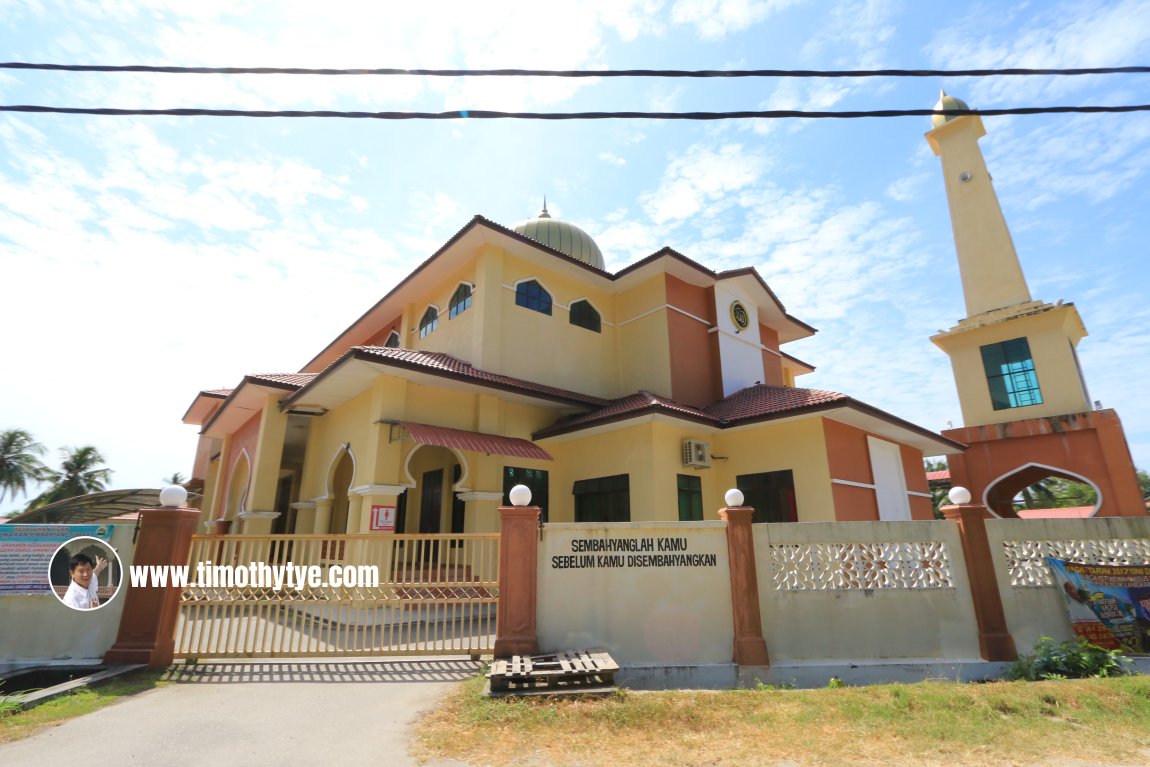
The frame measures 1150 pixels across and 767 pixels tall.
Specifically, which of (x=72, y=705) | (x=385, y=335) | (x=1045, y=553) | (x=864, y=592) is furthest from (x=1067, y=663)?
(x=385, y=335)

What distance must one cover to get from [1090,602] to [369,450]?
34.4 ft

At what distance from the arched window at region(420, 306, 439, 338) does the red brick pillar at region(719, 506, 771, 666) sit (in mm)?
9513

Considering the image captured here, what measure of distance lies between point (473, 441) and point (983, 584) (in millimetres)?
7803

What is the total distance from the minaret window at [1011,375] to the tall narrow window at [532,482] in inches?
533

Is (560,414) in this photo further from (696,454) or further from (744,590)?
(744,590)

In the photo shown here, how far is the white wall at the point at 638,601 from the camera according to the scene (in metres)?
6.30

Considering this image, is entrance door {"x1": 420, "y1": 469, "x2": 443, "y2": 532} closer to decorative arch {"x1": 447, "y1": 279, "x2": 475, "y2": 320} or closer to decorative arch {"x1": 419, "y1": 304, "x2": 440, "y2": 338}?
decorative arch {"x1": 419, "y1": 304, "x2": 440, "y2": 338}

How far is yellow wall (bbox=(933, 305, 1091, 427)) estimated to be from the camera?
15.2 metres

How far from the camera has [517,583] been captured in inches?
248

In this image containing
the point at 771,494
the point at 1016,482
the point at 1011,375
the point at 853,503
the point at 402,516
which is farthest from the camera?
the point at 1016,482

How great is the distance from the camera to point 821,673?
20.5 ft

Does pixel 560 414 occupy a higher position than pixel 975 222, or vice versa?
pixel 975 222

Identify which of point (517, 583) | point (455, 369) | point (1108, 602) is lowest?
point (1108, 602)

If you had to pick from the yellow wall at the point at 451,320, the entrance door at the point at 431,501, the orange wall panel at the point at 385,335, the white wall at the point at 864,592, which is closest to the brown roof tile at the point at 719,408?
the yellow wall at the point at 451,320
